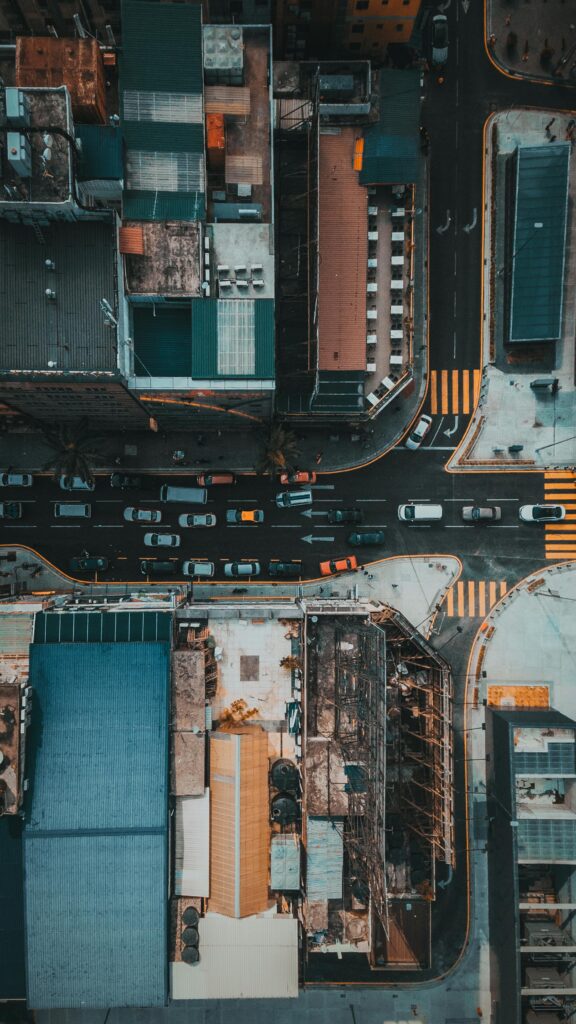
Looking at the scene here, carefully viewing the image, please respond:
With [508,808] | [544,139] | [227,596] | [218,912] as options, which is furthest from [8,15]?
[508,808]

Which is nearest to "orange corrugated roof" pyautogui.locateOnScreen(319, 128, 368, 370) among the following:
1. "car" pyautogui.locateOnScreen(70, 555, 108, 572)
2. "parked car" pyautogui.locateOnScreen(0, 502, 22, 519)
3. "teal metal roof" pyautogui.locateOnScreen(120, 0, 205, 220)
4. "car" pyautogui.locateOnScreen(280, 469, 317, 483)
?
"car" pyautogui.locateOnScreen(280, 469, 317, 483)

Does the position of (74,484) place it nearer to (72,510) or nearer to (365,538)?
(72,510)

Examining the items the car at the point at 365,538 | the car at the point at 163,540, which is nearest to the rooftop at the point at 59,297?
the car at the point at 163,540

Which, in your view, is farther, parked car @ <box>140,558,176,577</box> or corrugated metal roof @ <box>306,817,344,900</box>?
parked car @ <box>140,558,176,577</box>

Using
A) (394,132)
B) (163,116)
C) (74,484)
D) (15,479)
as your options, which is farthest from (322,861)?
(394,132)

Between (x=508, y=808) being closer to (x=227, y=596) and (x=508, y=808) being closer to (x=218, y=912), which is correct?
(x=218, y=912)

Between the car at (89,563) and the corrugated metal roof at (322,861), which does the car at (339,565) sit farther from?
the corrugated metal roof at (322,861)

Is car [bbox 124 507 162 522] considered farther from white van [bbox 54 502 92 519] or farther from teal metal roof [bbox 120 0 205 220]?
teal metal roof [bbox 120 0 205 220]
